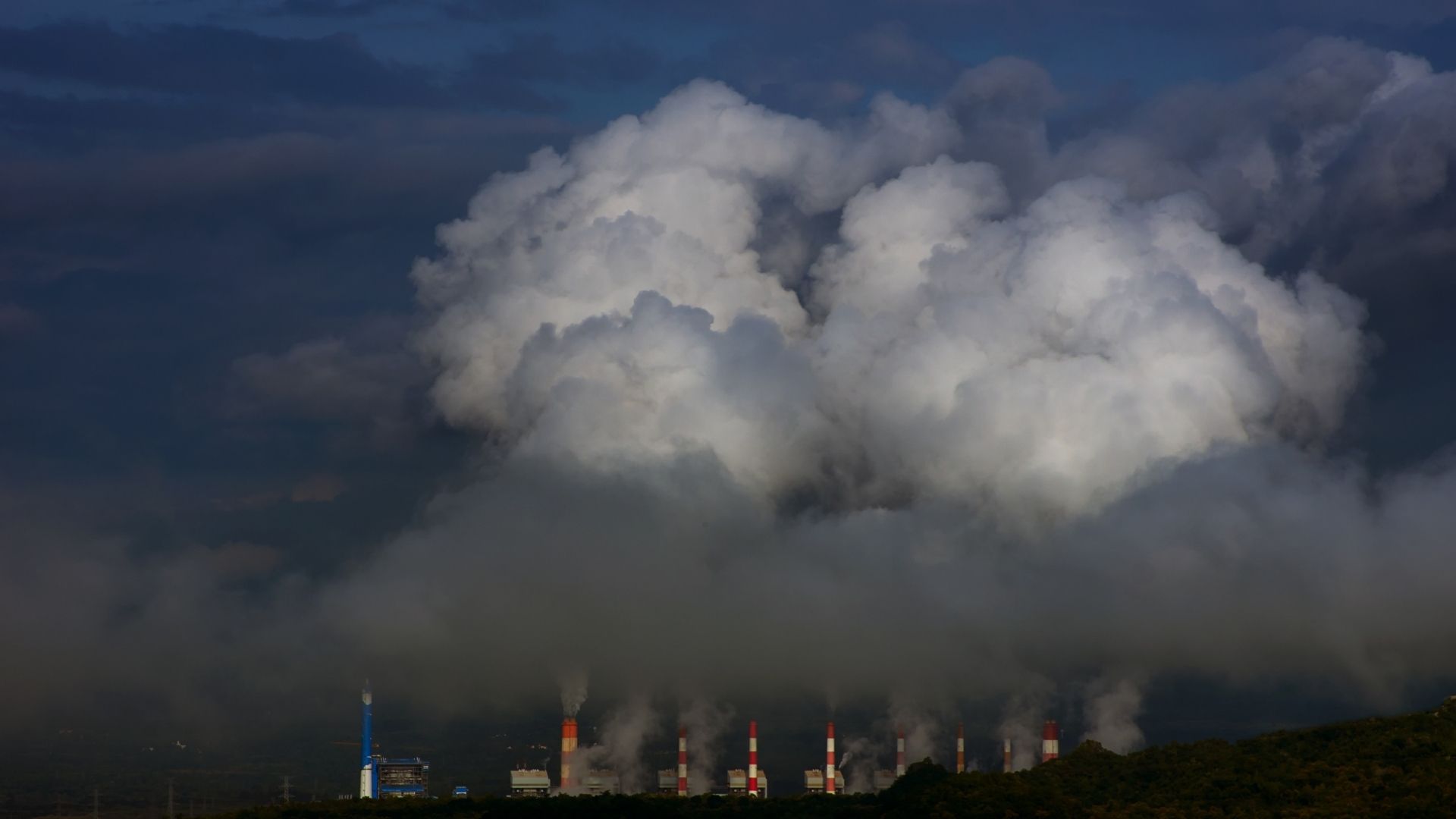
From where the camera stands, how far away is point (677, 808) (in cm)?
9462

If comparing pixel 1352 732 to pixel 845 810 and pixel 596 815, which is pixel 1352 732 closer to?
pixel 845 810

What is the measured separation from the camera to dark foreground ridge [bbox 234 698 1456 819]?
77125mm

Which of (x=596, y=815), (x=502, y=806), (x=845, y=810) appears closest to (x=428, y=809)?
(x=502, y=806)

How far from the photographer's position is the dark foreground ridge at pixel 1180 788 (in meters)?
77.1

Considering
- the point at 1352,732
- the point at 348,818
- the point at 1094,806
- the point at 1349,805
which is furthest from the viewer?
the point at 348,818

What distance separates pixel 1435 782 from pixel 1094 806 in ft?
48.2

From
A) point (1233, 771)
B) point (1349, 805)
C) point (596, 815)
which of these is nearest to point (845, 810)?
point (596, 815)

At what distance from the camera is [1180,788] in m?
83.1

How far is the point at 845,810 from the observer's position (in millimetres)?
89188

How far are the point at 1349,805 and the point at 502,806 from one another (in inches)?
1711

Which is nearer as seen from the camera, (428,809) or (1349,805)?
(1349,805)

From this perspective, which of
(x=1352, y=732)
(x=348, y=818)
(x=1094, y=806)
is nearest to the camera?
(x=1094, y=806)

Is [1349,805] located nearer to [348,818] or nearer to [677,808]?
[677,808]

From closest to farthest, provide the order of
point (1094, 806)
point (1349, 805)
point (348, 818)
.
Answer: point (1349, 805) → point (1094, 806) → point (348, 818)
